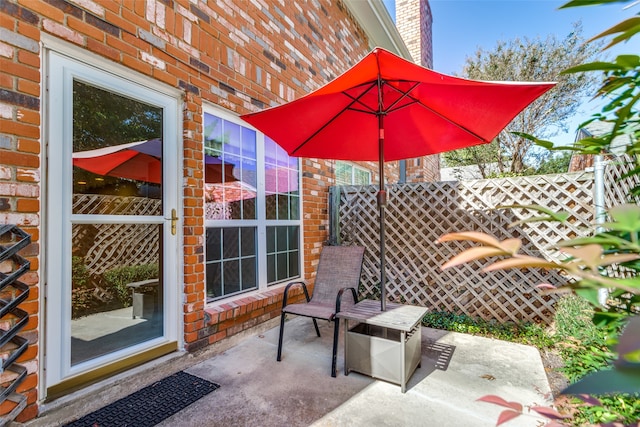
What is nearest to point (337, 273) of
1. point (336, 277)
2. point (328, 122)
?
point (336, 277)

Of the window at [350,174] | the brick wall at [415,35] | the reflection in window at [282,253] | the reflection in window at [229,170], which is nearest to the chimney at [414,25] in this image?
the brick wall at [415,35]

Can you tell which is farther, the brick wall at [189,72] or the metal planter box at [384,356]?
the metal planter box at [384,356]

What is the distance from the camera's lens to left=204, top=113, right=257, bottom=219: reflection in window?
3.04 meters

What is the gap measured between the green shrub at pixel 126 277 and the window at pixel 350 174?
11.4 feet

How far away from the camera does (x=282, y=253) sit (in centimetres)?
399

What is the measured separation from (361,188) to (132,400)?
3.61 meters

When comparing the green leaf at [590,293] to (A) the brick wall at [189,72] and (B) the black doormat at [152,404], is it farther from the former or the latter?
(A) the brick wall at [189,72]

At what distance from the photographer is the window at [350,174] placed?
5.60 metres

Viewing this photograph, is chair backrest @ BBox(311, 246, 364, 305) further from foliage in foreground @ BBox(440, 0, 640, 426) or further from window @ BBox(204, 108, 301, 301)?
foliage in foreground @ BBox(440, 0, 640, 426)

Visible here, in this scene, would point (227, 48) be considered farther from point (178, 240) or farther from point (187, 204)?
point (178, 240)

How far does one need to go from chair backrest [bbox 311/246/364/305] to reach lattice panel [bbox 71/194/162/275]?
62.3 inches

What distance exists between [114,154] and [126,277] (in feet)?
3.22

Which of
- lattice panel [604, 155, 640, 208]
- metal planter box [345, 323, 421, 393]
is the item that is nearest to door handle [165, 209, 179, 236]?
metal planter box [345, 323, 421, 393]

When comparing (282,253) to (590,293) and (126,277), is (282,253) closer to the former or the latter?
(126,277)
